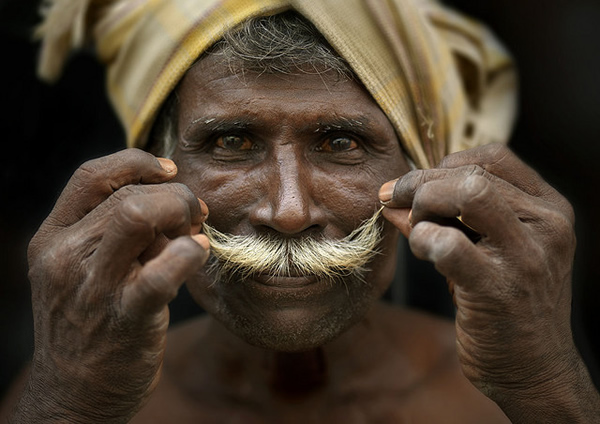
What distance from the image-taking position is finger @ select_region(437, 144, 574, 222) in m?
1.88

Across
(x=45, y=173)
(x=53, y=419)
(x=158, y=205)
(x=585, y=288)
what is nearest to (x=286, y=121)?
(x=158, y=205)

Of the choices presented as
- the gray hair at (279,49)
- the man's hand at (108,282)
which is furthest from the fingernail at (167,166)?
the gray hair at (279,49)

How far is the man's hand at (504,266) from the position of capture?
1.67 m

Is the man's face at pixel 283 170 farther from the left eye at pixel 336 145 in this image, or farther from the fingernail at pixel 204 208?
the fingernail at pixel 204 208

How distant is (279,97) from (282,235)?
406mm

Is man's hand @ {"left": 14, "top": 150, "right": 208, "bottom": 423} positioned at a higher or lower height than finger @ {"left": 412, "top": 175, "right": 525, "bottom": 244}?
lower

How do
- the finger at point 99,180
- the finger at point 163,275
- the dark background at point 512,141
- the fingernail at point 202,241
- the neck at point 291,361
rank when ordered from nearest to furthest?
the finger at point 163,275
the fingernail at point 202,241
the finger at point 99,180
the neck at point 291,361
the dark background at point 512,141

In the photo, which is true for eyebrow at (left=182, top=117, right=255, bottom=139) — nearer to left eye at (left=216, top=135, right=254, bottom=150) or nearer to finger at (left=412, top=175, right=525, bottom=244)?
left eye at (left=216, top=135, right=254, bottom=150)

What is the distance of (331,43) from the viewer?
2084 millimetres

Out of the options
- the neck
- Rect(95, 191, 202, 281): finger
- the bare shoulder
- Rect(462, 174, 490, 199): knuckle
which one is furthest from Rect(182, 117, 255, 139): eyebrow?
the bare shoulder

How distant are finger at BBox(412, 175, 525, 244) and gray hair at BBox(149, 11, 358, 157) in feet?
1.89

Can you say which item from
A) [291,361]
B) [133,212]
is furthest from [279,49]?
[291,361]

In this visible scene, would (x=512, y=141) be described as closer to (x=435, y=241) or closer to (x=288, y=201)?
(x=288, y=201)

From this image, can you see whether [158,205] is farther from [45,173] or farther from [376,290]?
[45,173]
